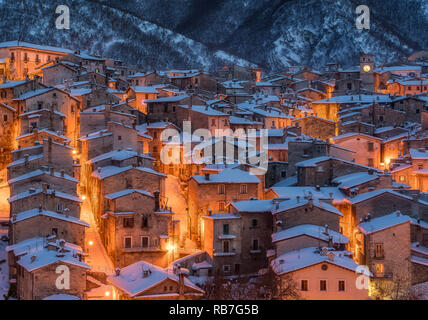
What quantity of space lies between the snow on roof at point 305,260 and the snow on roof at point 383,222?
11.0 ft

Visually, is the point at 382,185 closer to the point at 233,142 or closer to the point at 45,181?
the point at 233,142

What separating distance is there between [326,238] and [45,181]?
49.2ft

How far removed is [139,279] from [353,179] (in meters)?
16.9

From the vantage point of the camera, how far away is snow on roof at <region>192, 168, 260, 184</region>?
3862 centimetres

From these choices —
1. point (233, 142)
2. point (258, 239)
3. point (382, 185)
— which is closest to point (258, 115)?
point (233, 142)

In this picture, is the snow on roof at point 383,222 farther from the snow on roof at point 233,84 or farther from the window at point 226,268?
the snow on roof at point 233,84

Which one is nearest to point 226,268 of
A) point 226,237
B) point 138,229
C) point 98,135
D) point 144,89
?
point 226,237

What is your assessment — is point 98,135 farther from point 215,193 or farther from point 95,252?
point 95,252

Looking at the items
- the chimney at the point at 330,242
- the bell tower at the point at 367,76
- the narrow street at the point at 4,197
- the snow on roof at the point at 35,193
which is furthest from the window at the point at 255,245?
the bell tower at the point at 367,76

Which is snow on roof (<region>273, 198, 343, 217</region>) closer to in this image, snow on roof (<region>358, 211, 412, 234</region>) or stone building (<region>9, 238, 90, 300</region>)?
snow on roof (<region>358, 211, 412, 234</region>)

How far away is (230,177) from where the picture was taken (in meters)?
39.2

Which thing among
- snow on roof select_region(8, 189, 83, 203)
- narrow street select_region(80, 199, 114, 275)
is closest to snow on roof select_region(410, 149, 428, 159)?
narrow street select_region(80, 199, 114, 275)

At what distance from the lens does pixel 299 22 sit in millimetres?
124875

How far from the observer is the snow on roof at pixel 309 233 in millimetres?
31250
